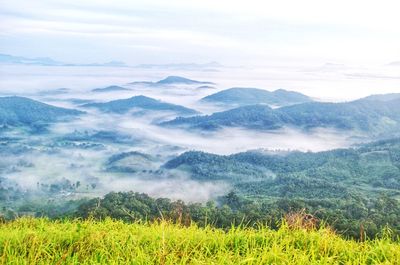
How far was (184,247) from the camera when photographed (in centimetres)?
693

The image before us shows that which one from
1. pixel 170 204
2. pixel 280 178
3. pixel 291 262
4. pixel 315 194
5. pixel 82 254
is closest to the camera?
pixel 291 262

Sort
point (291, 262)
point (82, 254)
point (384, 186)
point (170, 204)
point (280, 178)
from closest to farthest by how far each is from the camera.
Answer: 1. point (291, 262)
2. point (82, 254)
3. point (170, 204)
4. point (384, 186)
5. point (280, 178)

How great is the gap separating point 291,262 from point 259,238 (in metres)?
1.18

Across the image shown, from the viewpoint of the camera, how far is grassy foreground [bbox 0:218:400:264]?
6.25 metres

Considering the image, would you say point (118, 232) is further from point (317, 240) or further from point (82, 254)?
point (317, 240)

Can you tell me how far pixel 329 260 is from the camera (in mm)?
6367

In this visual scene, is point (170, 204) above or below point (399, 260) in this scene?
below

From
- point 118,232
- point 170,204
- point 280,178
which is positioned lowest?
point 280,178

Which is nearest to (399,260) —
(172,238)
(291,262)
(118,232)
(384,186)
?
(291,262)

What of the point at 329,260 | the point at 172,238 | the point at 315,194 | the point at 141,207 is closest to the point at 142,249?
the point at 172,238

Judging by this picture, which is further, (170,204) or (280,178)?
(280,178)

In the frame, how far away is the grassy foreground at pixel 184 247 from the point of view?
625 cm

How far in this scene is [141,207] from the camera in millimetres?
60938

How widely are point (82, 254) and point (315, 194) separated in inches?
5887
